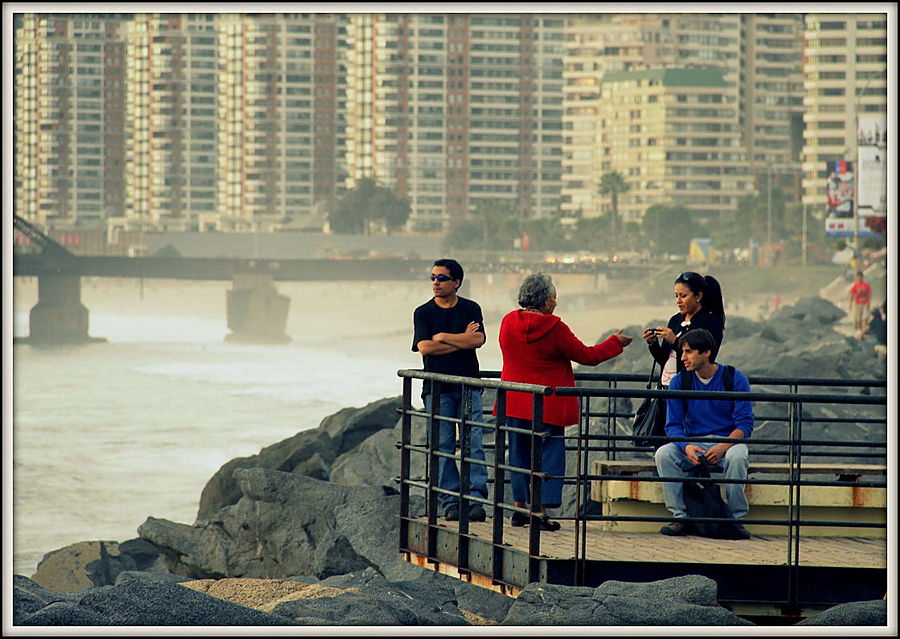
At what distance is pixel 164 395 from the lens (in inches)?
3393

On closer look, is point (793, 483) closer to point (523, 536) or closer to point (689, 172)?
point (523, 536)

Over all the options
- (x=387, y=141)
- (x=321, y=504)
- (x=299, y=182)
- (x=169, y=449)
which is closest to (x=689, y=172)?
(x=387, y=141)

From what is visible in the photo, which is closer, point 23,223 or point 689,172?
point 23,223

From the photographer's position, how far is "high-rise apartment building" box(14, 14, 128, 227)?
137 meters

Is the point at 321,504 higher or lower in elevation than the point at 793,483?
lower

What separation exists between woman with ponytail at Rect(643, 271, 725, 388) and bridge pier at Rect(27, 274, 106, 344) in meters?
90.7

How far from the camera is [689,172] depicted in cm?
14088

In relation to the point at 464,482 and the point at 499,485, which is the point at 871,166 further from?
the point at 499,485

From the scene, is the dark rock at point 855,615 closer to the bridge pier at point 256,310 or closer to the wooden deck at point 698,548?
the wooden deck at point 698,548

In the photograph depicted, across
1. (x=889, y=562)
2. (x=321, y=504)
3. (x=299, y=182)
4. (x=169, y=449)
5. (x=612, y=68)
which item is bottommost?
(x=169, y=449)

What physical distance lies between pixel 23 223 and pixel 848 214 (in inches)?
2175

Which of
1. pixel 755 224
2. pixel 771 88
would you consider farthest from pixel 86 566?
pixel 771 88

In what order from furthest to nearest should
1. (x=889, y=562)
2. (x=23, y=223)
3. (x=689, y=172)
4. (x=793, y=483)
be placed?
(x=689, y=172)
(x=23, y=223)
(x=793, y=483)
(x=889, y=562)

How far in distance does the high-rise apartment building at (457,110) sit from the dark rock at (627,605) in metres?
127
